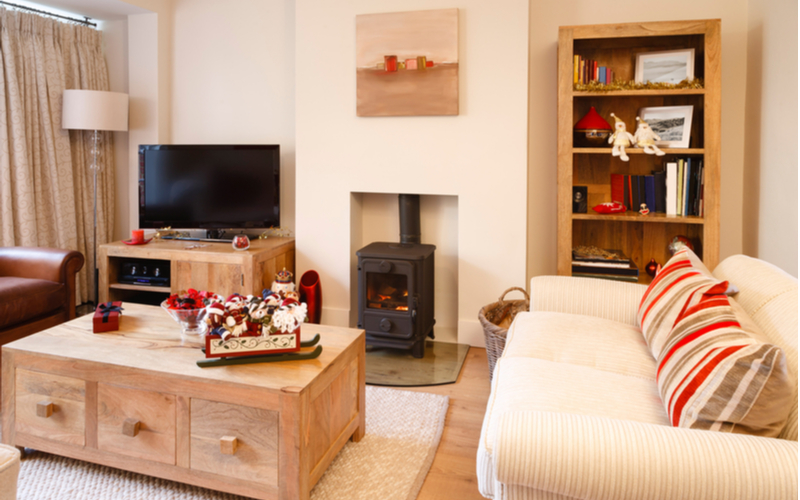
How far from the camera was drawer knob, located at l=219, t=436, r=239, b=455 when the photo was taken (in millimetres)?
1742

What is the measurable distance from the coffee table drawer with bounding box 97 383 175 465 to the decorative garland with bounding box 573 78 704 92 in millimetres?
2611

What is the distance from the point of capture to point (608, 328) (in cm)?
217

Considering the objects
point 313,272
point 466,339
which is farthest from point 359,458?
point 313,272

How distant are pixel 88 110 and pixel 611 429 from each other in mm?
3963

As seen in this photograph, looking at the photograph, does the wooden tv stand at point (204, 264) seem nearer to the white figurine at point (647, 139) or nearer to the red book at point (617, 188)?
the red book at point (617, 188)

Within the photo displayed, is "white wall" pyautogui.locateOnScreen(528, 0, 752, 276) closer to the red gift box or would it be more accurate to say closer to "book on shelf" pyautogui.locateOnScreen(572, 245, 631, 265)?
"book on shelf" pyautogui.locateOnScreen(572, 245, 631, 265)

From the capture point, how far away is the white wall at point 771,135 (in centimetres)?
257

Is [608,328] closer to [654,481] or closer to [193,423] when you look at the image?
[654,481]

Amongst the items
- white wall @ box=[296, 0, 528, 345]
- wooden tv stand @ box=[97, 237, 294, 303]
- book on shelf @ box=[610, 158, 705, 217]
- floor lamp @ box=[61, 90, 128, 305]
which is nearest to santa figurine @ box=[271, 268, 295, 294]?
wooden tv stand @ box=[97, 237, 294, 303]

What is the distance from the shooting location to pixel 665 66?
Answer: 10.2 feet

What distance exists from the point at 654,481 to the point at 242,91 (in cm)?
384

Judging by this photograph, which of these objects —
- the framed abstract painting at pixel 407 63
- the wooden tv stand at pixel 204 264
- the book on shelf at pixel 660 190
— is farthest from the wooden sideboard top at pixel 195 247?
the book on shelf at pixel 660 190

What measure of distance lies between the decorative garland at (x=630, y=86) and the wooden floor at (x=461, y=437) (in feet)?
5.45

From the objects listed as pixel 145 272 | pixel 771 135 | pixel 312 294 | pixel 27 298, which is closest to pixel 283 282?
pixel 312 294
